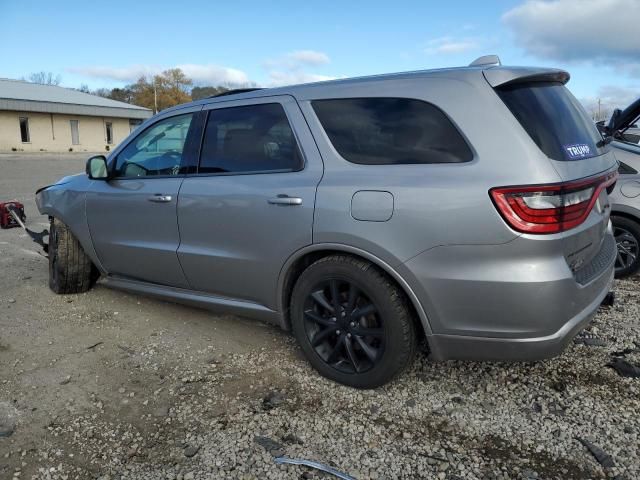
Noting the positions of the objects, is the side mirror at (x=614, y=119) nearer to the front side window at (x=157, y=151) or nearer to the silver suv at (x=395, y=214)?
the silver suv at (x=395, y=214)

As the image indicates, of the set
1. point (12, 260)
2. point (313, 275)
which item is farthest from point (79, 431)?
point (12, 260)

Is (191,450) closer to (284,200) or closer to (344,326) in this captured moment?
(344,326)

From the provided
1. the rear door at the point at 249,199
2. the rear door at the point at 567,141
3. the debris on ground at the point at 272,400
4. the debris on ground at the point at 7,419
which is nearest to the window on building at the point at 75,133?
the rear door at the point at 249,199

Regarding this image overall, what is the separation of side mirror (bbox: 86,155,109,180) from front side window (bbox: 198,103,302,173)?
1074 millimetres

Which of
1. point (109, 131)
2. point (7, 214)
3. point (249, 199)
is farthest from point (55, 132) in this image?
point (249, 199)

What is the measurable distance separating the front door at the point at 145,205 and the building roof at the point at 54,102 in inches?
1421

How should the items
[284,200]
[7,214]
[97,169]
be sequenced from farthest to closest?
[7,214], [97,169], [284,200]

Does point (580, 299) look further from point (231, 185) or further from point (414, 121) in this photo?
point (231, 185)

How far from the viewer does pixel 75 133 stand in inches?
1553

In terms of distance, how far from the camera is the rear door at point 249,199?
3.05 metres

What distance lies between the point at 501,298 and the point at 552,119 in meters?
1.01

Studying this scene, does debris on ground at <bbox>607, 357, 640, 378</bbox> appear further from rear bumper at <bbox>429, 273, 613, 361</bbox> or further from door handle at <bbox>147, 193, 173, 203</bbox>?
door handle at <bbox>147, 193, 173, 203</bbox>

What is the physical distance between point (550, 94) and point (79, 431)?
316cm

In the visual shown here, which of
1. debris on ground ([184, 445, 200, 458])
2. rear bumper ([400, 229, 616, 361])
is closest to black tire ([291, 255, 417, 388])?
rear bumper ([400, 229, 616, 361])
